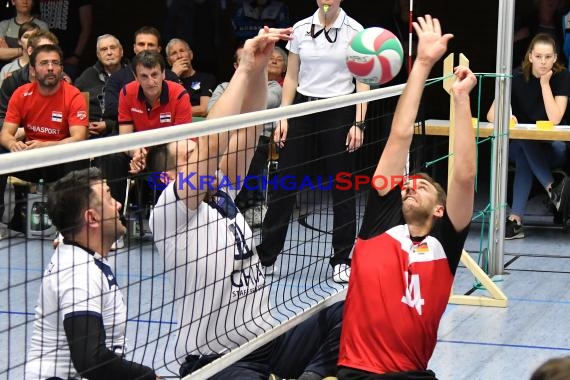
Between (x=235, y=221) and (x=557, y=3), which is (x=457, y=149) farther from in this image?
(x=557, y=3)

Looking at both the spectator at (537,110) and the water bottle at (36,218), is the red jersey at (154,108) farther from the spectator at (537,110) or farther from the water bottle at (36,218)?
the spectator at (537,110)

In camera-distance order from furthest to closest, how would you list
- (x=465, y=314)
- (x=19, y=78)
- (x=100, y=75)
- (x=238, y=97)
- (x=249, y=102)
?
(x=100, y=75) < (x=19, y=78) < (x=465, y=314) < (x=249, y=102) < (x=238, y=97)

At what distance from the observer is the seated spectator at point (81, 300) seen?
3.81 meters

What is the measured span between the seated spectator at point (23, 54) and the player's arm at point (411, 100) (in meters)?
6.52

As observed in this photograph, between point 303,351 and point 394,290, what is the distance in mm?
565

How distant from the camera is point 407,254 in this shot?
4.67 m

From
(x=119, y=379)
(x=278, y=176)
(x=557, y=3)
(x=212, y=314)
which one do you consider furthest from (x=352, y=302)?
(x=557, y=3)

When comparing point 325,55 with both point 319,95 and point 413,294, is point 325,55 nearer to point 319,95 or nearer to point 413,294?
point 319,95

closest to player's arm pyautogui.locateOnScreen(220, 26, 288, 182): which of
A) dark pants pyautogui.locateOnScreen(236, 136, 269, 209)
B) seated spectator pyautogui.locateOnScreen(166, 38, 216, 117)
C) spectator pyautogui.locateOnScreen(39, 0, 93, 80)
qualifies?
dark pants pyautogui.locateOnScreen(236, 136, 269, 209)

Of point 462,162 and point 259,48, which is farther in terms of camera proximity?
point 259,48

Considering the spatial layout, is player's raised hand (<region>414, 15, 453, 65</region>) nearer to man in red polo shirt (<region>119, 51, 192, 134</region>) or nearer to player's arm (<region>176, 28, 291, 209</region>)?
player's arm (<region>176, 28, 291, 209</region>)

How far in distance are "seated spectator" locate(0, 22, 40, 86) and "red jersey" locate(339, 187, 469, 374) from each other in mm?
6509

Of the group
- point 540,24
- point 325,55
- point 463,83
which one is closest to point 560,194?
point 325,55

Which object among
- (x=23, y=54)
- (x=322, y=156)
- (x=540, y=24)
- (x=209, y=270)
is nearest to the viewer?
(x=209, y=270)
